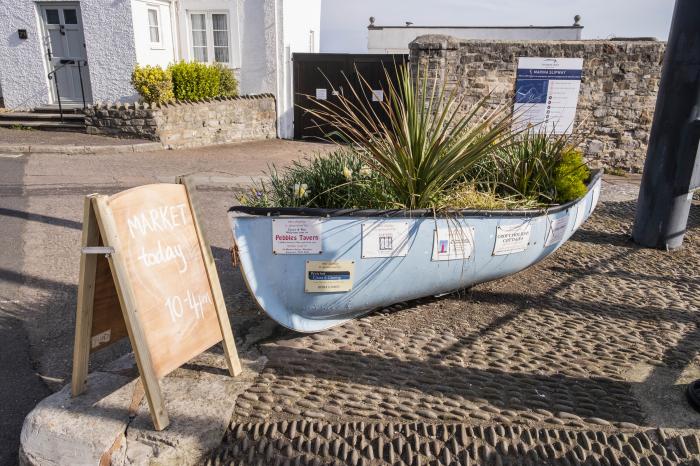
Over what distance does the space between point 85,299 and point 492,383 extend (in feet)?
7.87

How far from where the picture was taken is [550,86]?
10.5 meters

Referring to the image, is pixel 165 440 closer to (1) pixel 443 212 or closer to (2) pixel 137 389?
(2) pixel 137 389

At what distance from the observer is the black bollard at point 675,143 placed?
5602 millimetres

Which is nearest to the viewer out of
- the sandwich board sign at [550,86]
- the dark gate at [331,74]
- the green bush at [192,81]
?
the sandwich board sign at [550,86]

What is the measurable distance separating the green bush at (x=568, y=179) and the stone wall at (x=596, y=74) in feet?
16.9

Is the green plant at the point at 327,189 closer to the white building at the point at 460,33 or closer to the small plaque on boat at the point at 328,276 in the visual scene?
the small plaque on boat at the point at 328,276

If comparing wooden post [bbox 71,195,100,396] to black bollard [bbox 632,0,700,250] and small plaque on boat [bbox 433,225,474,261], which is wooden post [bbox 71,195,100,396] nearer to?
small plaque on boat [bbox 433,225,474,261]

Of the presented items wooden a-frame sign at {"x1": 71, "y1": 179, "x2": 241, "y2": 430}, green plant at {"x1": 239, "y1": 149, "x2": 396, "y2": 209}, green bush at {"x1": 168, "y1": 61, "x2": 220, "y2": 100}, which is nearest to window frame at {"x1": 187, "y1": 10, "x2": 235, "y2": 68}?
green bush at {"x1": 168, "y1": 61, "x2": 220, "y2": 100}

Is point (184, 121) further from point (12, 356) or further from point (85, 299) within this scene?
point (85, 299)

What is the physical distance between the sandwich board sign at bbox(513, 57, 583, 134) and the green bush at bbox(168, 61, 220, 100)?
6856 mm

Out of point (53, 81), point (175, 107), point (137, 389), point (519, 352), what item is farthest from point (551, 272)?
point (53, 81)

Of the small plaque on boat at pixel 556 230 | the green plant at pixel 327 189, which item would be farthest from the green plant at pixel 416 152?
the small plaque on boat at pixel 556 230

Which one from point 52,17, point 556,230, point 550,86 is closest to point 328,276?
point 556,230

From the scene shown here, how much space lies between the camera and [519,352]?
3.72m
